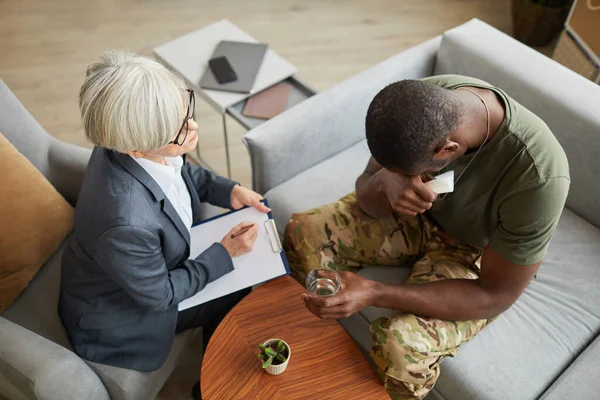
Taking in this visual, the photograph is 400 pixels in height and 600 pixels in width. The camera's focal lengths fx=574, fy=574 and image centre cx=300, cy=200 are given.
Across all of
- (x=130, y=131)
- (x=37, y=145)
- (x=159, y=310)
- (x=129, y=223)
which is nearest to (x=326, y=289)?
(x=159, y=310)

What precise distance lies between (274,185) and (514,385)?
1067 mm

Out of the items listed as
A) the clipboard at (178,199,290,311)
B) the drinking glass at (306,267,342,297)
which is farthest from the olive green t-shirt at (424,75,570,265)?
the clipboard at (178,199,290,311)

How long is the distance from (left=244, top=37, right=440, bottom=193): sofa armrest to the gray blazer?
36 cm

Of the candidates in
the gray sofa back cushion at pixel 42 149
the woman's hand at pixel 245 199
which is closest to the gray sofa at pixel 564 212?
the woman's hand at pixel 245 199

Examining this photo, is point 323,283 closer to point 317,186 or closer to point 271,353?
point 271,353

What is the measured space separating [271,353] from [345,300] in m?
0.25

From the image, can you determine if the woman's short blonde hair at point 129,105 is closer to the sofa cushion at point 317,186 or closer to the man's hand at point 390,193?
the man's hand at point 390,193

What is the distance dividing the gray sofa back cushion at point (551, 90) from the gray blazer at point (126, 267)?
1.16 meters

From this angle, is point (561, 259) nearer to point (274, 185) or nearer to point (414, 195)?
point (414, 195)

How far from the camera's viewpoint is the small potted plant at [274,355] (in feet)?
5.06

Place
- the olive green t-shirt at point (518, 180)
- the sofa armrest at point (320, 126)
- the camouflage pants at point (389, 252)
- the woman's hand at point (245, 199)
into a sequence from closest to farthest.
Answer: the olive green t-shirt at point (518, 180)
the camouflage pants at point (389, 252)
the woman's hand at point (245, 199)
the sofa armrest at point (320, 126)

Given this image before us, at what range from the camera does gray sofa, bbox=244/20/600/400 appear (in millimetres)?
1706

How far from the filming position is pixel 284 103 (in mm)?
2359

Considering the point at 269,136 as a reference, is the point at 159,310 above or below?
below
